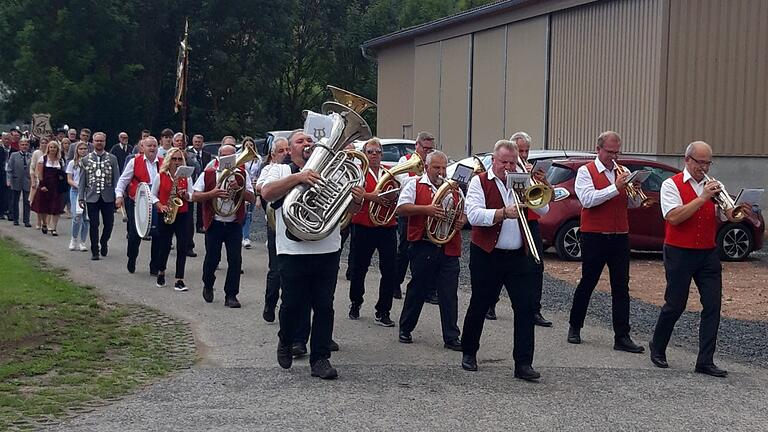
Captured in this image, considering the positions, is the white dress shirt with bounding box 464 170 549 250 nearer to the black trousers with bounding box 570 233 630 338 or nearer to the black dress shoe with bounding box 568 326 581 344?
the black trousers with bounding box 570 233 630 338

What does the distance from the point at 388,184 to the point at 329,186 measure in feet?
8.12

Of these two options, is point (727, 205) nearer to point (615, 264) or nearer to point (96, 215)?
point (615, 264)

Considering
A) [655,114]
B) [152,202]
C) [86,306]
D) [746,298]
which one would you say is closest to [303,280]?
Answer: [86,306]

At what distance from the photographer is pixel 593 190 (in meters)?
9.55

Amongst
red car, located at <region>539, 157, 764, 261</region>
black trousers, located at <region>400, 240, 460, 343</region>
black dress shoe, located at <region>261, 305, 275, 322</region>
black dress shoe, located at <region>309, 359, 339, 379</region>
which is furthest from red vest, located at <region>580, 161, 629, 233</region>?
red car, located at <region>539, 157, 764, 261</region>

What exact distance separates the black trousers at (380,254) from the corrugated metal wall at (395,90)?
25.4 m

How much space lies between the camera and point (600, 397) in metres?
7.71

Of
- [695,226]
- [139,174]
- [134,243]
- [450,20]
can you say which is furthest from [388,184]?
[450,20]

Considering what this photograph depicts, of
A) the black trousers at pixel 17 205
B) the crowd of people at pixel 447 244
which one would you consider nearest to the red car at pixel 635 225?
the crowd of people at pixel 447 244

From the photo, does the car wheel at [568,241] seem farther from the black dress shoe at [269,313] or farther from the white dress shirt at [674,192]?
the white dress shirt at [674,192]

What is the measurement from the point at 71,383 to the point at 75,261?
8079 millimetres

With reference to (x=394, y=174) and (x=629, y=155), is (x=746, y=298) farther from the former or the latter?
(x=629, y=155)

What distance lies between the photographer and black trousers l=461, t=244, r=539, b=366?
8281 mm

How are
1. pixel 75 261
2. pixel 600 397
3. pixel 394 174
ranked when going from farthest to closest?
pixel 75 261 → pixel 394 174 → pixel 600 397
